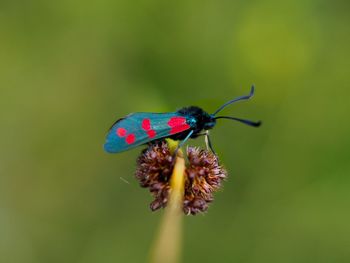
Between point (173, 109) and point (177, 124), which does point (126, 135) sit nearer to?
point (177, 124)

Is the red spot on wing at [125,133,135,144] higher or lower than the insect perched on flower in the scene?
lower

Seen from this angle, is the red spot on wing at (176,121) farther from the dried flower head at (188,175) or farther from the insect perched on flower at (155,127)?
the dried flower head at (188,175)

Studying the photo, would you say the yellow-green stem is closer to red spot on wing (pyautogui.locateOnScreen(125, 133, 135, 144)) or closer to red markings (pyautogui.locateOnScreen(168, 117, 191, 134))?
red spot on wing (pyautogui.locateOnScreen(125, 133, 135, 144))

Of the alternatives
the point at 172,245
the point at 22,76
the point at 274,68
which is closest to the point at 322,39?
the point at 274,68

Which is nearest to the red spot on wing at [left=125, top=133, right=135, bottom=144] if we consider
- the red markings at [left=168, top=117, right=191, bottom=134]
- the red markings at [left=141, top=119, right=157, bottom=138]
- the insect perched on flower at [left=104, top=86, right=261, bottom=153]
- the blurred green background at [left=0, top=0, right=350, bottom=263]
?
the insect perched on flower at [left=104, top=86, right=261, bottom=153]

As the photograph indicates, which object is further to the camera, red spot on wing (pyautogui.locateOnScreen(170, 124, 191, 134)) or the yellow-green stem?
red spot on wing (pyautogui.locateOnScreen(170, 124, 191, 134))

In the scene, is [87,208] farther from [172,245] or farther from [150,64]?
[172,245]

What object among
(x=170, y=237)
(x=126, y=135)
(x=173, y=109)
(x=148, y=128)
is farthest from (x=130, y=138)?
(x=173, y=109)

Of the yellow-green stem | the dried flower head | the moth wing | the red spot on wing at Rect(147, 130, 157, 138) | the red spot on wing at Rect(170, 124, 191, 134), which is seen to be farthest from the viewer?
the red spot on wing at Rect(170, 124, 191, 134)
